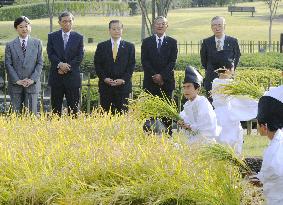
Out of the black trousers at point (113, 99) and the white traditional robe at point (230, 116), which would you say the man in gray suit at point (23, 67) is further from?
the white traditional robe at point (230, 116)

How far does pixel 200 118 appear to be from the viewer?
8578mm

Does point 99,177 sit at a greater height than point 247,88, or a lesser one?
lesser

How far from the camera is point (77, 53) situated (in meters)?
11.5

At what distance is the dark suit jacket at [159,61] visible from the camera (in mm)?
11477

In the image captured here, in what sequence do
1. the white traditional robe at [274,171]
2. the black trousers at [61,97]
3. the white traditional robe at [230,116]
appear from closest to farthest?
the white traditional robe at [274,171] → the white traditional robe at [230,116] → the black trousers at [61,97]

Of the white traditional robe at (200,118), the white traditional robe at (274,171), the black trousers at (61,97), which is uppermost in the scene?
the white traditional robe at (274,171)

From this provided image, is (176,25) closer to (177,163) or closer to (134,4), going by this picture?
(134,4)

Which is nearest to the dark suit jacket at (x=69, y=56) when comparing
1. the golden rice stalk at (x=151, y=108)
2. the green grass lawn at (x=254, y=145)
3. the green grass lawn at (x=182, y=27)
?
the green grass lawn at (x=254, y=145)

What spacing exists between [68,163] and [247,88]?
1669 mm

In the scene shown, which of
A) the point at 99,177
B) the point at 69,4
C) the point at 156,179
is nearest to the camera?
the point at 156,179

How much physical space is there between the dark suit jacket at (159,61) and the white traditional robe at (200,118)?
9.29 ft

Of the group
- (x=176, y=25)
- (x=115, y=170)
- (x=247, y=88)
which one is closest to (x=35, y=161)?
(x=115, y=170)

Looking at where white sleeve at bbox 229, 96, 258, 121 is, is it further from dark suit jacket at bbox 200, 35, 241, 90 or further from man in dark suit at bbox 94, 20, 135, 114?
man in dark suit at bbox 94, 20, 135, 114

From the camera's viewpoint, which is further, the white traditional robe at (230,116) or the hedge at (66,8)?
the hedge at (66,8)
